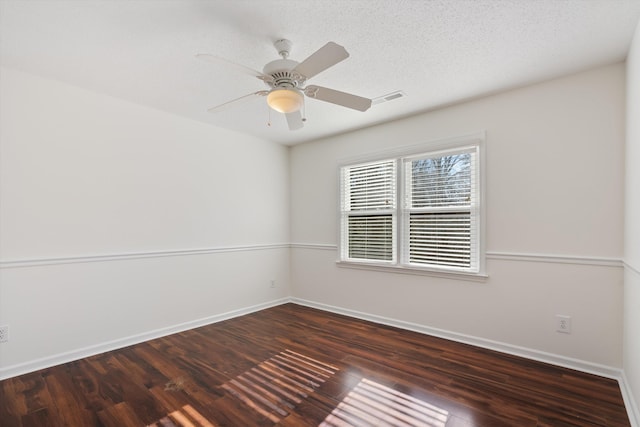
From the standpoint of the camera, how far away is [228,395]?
2217 millimetres

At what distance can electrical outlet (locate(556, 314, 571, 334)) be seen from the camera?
2.61 meters

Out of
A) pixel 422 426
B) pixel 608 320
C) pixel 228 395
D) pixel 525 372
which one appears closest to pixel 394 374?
pixel 422 426

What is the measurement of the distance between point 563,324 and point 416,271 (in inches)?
52.8

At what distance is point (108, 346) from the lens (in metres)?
2.99

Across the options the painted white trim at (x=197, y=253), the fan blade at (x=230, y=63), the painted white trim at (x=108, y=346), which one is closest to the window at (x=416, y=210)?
the painted white trim at (x=197, y=253)

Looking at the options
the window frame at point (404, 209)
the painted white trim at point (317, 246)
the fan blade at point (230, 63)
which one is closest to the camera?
the fan blade at point (230, 63)

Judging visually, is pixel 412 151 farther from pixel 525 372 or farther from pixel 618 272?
pixel 525 372

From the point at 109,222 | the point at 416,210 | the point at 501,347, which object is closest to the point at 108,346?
the point at 109,222

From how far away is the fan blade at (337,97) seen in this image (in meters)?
2.14

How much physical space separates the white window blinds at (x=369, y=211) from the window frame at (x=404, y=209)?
0.05 m

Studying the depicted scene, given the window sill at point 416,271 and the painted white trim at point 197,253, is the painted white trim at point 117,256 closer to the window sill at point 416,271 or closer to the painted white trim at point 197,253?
the painted white trim at point 197,253

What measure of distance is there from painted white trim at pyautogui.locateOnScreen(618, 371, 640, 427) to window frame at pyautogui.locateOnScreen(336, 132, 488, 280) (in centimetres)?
116

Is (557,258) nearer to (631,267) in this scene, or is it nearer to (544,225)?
(544,225)

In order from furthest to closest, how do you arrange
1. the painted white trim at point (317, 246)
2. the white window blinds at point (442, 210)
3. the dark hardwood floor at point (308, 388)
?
the painted white trim at point (317, 246), the white window blinds at point (442, 210), the dark hardwood floor at point (308, 388)
